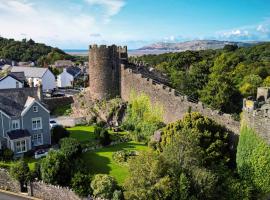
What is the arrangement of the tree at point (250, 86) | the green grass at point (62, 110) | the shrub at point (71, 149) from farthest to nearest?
the green grass at point (62, 110)
the tree at point (250, 86)
the shrub at point (71, 149)

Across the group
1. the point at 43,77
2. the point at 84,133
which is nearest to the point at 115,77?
the point at 84,133

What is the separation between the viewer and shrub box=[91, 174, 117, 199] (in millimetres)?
21438

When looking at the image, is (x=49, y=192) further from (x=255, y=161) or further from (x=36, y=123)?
(x=255, y=161)

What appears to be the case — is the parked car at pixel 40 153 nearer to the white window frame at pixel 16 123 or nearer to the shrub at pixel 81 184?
the white window frame at pixel 16 123

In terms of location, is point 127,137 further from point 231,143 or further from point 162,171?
point 162,171

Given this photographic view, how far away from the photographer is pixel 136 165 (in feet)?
67.1

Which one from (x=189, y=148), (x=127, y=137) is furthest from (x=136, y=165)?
(x=127, y=137)

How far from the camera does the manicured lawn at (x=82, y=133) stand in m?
33.8

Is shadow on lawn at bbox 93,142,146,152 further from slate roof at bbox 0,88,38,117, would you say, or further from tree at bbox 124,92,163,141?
slate roof at bbox 0,88,38,117

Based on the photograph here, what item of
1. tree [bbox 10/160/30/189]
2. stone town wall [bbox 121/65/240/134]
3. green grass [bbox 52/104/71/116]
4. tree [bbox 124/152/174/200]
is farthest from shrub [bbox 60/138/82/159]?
green grass [bbox 52/104/71/116]

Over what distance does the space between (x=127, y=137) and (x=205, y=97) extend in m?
11.9

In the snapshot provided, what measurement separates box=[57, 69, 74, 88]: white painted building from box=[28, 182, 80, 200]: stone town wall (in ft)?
176

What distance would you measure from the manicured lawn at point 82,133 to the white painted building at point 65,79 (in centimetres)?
3961

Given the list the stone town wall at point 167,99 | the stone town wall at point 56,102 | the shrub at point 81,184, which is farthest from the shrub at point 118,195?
the stone town wall at point 56,102
